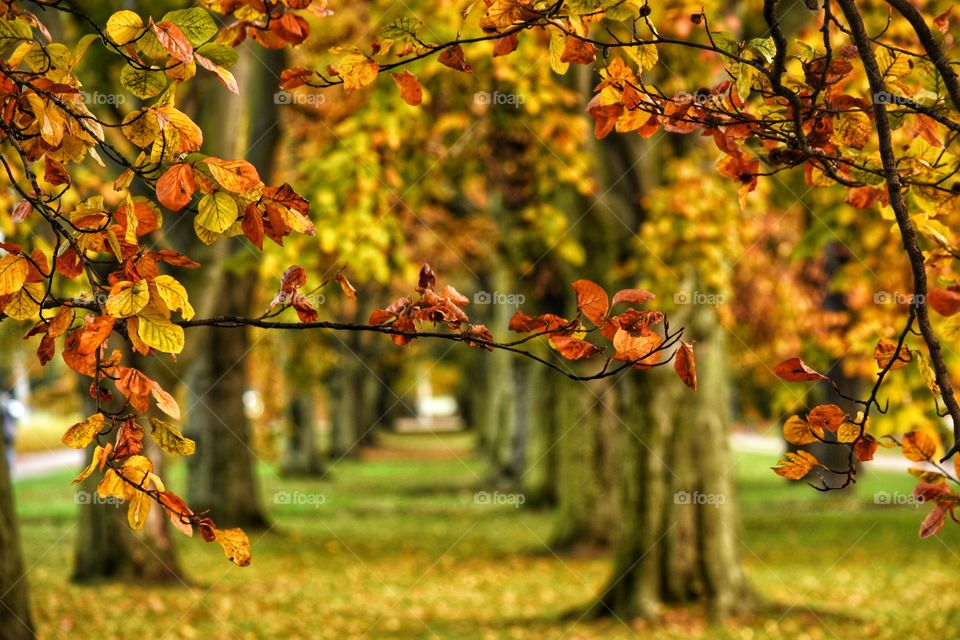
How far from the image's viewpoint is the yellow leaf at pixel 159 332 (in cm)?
203

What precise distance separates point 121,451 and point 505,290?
1540cm

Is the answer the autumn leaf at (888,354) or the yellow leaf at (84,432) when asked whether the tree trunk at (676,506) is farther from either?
the yellow leaf at (84,432)

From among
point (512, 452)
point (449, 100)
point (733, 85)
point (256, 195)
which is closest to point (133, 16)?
point (256, 195)

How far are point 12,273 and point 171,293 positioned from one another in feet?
1.04

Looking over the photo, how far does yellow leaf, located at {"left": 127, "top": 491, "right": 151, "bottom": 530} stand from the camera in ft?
7.05

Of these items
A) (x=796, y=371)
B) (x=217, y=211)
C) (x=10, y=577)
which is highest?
(x=217, y=211)

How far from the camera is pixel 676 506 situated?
8.61m

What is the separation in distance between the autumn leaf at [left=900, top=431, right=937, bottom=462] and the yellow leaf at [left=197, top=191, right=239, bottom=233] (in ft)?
5.34

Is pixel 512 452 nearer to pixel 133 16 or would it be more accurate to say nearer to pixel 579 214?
pixel 579 214

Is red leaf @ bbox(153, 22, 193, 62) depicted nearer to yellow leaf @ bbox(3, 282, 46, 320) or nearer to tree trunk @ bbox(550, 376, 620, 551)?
yellow leaf @ bbox(3, 282, 46, 320)

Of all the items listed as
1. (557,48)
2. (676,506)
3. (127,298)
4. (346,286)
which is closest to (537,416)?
(676,506)

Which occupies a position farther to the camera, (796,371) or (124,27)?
(796,371)

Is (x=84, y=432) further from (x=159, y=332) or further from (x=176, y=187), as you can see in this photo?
(x=176, y=187)

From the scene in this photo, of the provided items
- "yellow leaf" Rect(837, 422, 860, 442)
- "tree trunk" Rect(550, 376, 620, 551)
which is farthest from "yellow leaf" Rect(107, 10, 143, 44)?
"tree trunk" Rect(550, 376, 620, 551)
